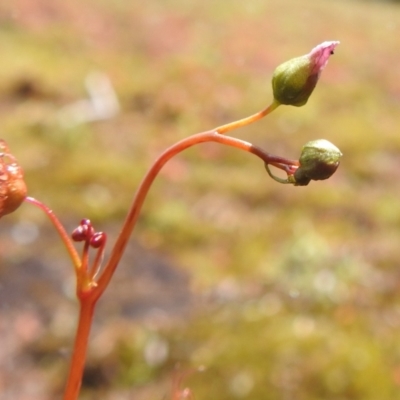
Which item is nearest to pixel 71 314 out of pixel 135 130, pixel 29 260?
pixel 29 260

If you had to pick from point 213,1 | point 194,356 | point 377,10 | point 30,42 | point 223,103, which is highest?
point 194,356

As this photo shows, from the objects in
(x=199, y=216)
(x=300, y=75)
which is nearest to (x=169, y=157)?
Result: (x=300, y=75)

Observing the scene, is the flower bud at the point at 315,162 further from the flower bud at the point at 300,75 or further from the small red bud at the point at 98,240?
the small red bud at the point at 98,240

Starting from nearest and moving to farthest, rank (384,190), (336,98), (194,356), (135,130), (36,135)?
(194,356) → (384,190) → (36,135) → (135,130) → (336,98)

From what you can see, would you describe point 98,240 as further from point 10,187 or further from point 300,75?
point 300,75

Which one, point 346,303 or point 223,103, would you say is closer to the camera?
point 346,303

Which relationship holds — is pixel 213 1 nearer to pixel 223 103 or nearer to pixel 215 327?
pixel 223 103
